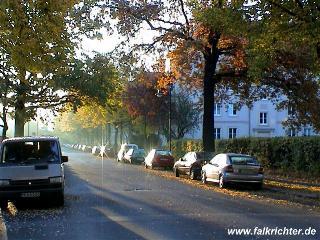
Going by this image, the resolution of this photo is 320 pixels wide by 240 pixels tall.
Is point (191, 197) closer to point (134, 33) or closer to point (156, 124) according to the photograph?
point (134, 33)

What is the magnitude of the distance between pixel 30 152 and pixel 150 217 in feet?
16.5

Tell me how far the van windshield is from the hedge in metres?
14.9

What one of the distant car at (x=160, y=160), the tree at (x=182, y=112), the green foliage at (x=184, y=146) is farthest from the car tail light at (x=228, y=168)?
the tree at (x=182, y=112)

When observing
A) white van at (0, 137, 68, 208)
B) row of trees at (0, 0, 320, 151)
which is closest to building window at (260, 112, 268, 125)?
row of trees at (0, 0, 320, 151)

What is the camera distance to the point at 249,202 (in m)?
17.1

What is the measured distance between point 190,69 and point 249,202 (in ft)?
63.2

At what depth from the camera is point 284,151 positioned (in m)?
30.9

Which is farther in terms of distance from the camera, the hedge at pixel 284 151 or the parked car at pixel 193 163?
the parked car at pixel 193 163

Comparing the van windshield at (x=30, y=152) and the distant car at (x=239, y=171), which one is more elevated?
the van windshield at (x=30, y=152)

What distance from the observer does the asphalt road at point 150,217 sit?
1083 centimetres

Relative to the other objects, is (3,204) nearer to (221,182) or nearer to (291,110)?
(221,182)

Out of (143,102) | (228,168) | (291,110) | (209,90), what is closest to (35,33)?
(228,168)

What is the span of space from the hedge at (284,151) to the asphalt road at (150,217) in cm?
1008

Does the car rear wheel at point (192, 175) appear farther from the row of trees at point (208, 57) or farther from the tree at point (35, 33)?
the tree at point (35, 33)
